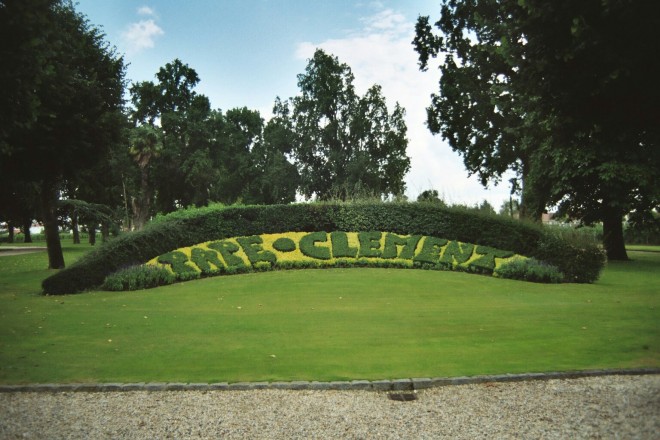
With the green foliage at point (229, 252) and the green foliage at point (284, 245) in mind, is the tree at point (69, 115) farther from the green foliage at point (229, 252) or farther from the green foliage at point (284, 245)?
the green foliage at point (284, 245)

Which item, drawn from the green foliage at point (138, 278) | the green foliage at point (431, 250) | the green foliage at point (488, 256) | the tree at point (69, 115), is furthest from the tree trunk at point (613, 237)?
the tree at point (69, 115)

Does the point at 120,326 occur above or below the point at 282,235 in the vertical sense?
below

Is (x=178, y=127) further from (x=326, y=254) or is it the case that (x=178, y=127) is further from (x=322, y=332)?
(x=322, y=332)

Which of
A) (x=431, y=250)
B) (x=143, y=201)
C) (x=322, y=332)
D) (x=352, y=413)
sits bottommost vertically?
(x=352, y=413)

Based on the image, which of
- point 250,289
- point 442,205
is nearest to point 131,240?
point 250,289

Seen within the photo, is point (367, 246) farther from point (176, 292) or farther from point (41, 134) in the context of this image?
point (41, 134)

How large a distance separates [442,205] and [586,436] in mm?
21311

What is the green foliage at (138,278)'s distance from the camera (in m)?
18.0

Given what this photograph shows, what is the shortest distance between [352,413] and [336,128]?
4859cm

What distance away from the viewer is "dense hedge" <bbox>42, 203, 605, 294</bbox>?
18.5 m

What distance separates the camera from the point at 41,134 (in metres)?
18.5

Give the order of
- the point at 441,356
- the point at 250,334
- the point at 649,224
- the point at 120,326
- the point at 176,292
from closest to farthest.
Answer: the point at 441,356, the point at 250,334, the point at 120,326, the point at 176,292, the point at 649,224

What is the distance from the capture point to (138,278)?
18.5m

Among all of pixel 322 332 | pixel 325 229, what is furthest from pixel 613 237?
pixel 322 332
